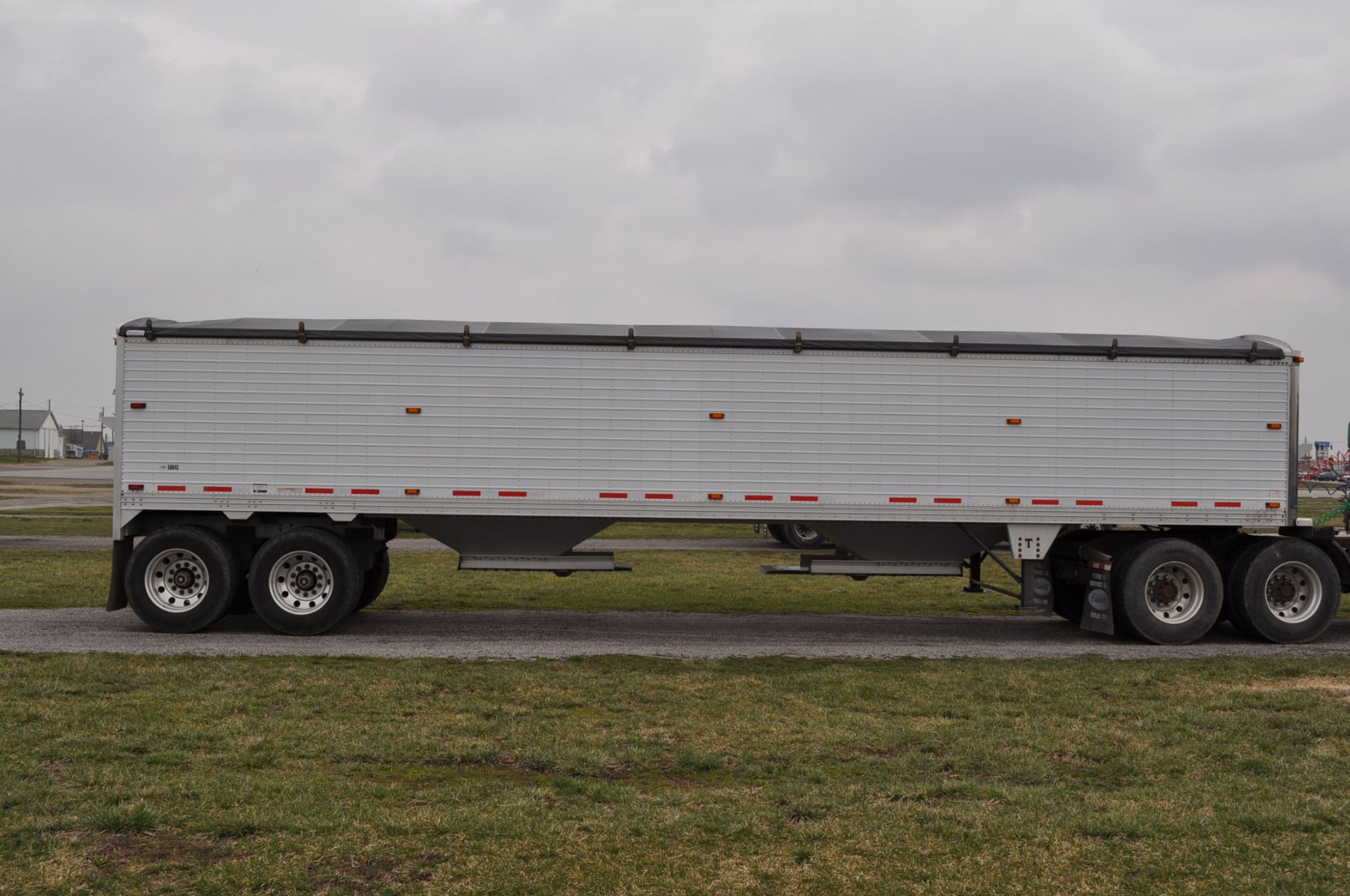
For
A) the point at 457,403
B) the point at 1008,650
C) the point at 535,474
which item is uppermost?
the point at 457,403

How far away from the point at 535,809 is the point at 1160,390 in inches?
388

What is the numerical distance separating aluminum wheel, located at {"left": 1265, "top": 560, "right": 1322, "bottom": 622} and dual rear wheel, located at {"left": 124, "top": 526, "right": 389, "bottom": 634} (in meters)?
10.4

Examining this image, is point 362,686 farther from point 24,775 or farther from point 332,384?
point 332,384

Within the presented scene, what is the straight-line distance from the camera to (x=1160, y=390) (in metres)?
13.3

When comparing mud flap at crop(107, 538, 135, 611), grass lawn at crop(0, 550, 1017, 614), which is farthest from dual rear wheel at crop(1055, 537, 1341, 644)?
mud flap at crop(107, 538, 135, 611)

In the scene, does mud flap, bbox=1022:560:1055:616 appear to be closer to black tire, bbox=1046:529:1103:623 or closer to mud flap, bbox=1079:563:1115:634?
black tire, bbox=1046:529:1103:623

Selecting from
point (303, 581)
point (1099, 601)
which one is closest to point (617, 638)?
point (303, 581)

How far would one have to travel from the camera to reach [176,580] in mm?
13031

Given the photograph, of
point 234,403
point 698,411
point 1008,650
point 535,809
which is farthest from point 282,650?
point 1008,650

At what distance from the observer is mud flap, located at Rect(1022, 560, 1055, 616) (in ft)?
44.4

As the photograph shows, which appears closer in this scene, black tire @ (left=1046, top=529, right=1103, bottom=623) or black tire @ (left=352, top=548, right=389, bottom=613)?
black tire @ (left=1046, top=529, right=1103, bottom=623)

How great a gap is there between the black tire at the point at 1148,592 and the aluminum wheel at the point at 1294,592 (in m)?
0.71

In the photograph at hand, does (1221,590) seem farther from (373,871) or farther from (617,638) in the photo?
(373,871)

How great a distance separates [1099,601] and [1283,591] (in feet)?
6.89
